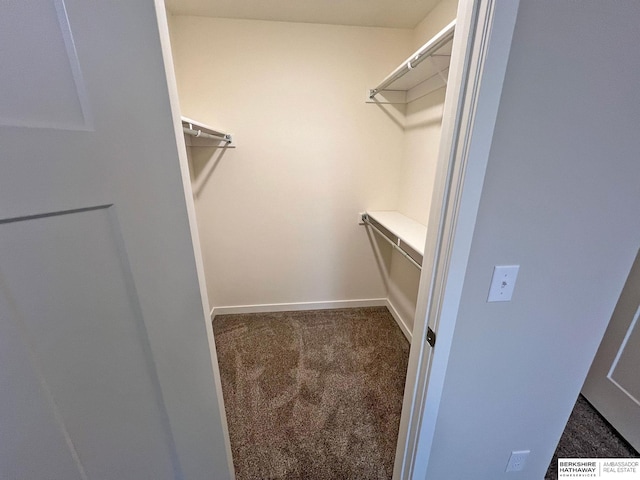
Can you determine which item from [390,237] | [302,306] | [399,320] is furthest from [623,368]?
[302,306]

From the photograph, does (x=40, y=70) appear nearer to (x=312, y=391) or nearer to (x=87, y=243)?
(x=87, y=243)

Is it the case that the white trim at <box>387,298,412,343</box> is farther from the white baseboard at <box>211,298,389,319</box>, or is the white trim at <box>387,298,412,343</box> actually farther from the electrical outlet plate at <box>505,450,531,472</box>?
the electrical outlet plate at <box>505,450,531,472</box>

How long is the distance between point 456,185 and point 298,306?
2157mm

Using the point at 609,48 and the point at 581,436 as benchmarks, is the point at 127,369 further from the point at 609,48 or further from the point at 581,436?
the point at 581,436

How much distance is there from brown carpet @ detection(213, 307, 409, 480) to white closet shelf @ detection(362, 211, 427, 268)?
0.90 meters

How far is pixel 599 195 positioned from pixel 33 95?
123 centimetres

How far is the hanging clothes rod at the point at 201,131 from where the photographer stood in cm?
137

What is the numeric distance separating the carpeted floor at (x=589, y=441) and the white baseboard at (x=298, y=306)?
1.45 m

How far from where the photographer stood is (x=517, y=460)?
101cm

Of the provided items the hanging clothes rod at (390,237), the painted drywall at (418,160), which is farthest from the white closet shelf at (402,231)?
the painted drywall at (418,160)

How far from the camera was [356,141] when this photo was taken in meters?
2.15

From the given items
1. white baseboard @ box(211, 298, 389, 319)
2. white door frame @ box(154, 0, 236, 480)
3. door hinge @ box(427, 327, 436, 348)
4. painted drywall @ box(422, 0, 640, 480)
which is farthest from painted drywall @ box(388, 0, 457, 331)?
white door frame @ box(154, 0, 236, 480)

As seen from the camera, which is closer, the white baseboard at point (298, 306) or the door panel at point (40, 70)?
the door panel at point (40, 70)

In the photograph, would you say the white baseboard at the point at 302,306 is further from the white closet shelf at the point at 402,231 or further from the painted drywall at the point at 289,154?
the white closet shelf at the point at 402,231
